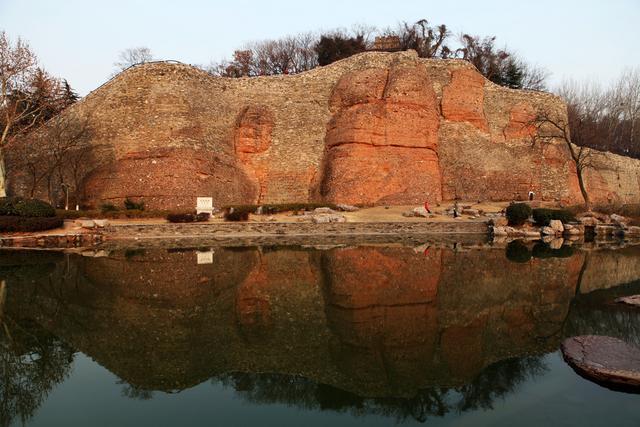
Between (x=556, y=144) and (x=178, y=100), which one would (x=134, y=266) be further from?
(x=556, y=144)

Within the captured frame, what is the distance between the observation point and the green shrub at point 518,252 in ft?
46.5

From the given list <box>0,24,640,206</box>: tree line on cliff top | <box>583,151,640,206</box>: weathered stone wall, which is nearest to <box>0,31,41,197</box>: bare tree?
<box>0,24,640,206</box>: tree line on cliff top

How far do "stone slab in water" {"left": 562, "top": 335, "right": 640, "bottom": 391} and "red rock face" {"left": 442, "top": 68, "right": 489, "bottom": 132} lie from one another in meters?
26.2

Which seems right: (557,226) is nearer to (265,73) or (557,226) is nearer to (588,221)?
(588,221)

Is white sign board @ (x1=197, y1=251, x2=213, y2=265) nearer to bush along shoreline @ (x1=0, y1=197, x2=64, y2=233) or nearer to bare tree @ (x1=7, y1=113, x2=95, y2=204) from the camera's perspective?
bush along shoreline @ (x1=0, y1=197, x2=64, y2=233)

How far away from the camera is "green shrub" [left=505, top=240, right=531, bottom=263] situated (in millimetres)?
14179

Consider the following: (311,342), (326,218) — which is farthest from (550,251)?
(311,342)

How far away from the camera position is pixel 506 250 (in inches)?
645

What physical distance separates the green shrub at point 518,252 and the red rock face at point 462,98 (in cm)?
1433

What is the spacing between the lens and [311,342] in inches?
269

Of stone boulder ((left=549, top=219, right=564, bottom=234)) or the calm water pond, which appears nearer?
the calm water pond

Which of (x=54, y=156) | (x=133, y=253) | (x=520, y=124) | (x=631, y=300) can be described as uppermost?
(x=520, y=124)

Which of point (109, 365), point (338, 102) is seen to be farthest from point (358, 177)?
point (109, 365)

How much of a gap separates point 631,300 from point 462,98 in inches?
951
